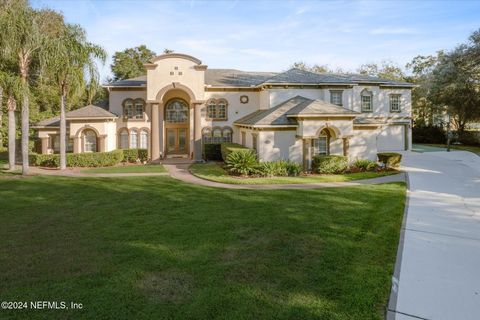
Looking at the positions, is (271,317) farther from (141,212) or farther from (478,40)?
(478,40)

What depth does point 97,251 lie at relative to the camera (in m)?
8.48

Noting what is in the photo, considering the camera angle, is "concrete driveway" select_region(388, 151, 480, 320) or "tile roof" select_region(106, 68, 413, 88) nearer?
"concrete driveway" select_region(388, 151, 480, 320)

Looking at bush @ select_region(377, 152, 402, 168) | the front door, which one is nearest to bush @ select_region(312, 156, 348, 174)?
bush @ select_region(377, 152, 402, 168)

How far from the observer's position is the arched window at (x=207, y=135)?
31141 mm

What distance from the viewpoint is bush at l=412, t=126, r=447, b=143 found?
43.7 meters

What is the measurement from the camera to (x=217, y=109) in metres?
31.1

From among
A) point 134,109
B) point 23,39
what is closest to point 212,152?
point 134,109

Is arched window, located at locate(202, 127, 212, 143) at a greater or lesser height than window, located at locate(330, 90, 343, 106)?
lesser

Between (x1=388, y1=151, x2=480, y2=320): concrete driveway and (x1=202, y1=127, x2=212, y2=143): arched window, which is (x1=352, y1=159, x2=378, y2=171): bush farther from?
(x1=202, y1=127, x2=212, y2=143): arched window

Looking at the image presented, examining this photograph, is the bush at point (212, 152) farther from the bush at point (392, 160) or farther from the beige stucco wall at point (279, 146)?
the bush at point (392, 160)

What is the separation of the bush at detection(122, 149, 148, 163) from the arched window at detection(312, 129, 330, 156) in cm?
1423

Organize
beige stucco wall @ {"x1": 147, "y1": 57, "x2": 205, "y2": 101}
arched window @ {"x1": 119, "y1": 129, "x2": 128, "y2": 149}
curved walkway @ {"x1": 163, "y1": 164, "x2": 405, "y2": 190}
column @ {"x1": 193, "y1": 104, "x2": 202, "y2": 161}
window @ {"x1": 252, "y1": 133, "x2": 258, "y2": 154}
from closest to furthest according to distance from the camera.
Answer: curved walkway @ {"x1": 163, "y1": 164, "x2": 405, "y2": 190} < window @ {"x1": 252, "y1": 133, "x2": 258, "y2": 154} < beige stucco wall @ {"x1": 147, "y1": 57, "x2": 205, "y2": 101} < column @ {"x1": 193, "y1": 104, "x2": 202, "y2": 161} < arched window @ {"x1": 119, "y1": 129, "x2": 128, "y2": 149}

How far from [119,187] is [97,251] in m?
9.16

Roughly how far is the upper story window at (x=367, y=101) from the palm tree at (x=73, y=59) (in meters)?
22.9
